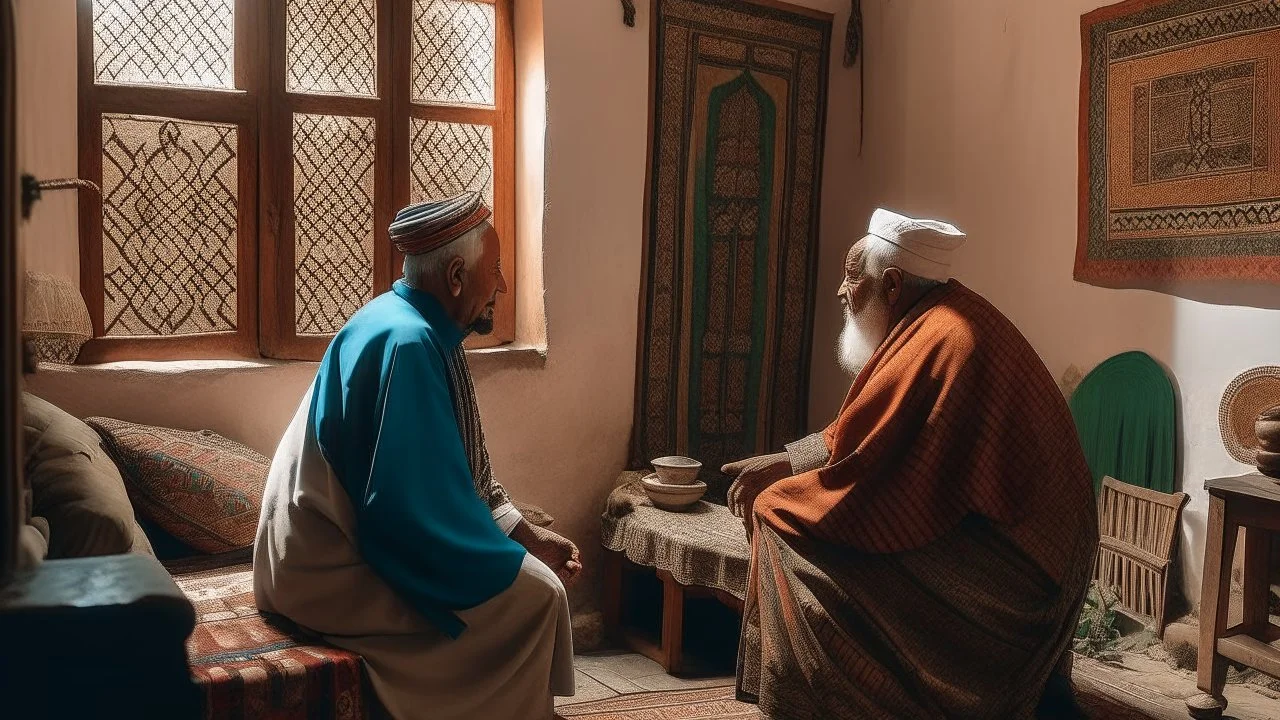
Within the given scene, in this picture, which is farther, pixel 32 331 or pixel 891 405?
pixel 32 331

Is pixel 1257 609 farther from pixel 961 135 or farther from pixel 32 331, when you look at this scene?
pixel 32 331

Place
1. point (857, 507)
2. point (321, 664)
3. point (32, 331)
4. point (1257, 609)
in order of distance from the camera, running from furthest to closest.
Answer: point (1257, 609) → point (32, 331) → point (857, 507) → point (321, 664)

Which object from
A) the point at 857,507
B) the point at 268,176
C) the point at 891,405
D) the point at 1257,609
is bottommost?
the point at 1257,609

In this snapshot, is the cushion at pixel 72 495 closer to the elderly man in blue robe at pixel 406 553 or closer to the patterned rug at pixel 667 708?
the elderly man in blue robe at pixel 406 553

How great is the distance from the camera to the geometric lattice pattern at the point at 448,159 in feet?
14.0

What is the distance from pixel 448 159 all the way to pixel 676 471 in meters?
1.47

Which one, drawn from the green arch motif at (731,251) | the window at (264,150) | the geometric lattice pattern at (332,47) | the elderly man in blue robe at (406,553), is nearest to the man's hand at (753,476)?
the elderly man in blue robe at (406,553)

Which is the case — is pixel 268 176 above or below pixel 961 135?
below

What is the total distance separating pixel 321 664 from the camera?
232 centimetres

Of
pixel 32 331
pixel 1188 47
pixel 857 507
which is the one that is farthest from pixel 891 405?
pixel 32 331

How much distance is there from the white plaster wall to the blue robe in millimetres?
2576

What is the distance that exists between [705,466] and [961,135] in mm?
1743

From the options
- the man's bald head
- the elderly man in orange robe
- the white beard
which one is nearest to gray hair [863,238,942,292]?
the man's bald head

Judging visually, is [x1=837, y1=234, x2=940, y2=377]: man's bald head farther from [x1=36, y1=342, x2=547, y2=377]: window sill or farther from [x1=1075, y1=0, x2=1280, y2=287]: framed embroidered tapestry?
[x1=36, y1=342, x2=547, y2=377]: window sill
